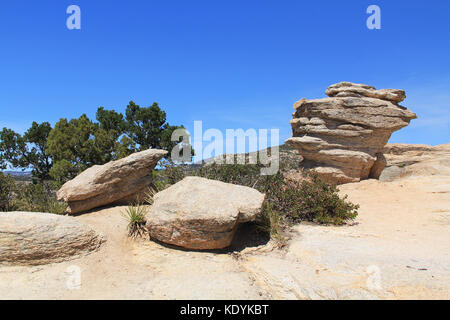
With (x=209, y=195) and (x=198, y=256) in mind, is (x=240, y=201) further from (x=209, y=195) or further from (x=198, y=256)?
(x=198, y=256)

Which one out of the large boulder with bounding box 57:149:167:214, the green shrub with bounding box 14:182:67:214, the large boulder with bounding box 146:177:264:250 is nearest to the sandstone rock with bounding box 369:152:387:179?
the large boulder with bounding box 146:177:264:250

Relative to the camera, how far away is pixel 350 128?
1617 cm

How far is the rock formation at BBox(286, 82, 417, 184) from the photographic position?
16.0m

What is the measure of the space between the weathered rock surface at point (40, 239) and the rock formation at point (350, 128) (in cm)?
1312

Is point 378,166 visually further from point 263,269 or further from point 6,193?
point 6,193

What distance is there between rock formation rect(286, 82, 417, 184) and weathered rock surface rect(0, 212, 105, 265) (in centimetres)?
1312

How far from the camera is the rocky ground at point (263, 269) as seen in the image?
16.0 ft

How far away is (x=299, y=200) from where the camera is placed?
957 centimetres

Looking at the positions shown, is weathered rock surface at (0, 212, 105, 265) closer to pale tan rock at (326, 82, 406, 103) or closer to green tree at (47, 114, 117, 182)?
green tree at (47, 114, 117, 182)

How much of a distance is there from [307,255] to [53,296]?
4.88 meters

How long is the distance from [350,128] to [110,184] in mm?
12831

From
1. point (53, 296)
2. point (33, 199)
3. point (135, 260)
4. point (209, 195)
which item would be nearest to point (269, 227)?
point (209, 195)

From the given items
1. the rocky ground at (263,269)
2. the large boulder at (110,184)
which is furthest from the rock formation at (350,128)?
the large boulder at (110,184)

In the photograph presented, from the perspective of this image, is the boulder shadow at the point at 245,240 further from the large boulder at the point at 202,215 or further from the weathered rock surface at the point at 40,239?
the weathered rock surface at the point at 40,239
